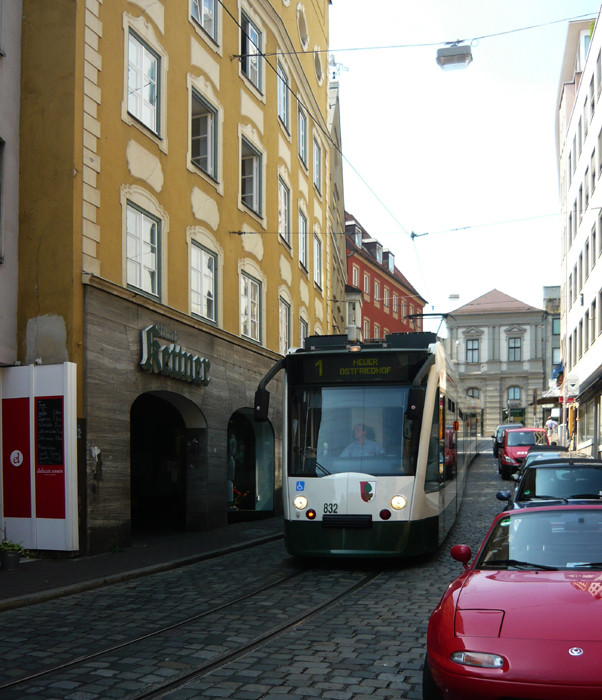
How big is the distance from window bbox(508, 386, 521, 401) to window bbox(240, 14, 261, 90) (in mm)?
65197

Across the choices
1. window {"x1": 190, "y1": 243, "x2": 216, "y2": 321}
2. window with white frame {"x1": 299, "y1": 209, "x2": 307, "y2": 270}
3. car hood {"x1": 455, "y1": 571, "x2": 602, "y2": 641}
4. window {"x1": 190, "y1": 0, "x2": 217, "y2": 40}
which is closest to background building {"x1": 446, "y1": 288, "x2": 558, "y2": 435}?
window with white frame {"x1": 299, "y1": 209, "x2": 307, "y2": 270}

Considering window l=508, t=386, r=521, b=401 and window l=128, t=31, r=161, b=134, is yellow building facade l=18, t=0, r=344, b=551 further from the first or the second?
window l=508, t=386, r=521, b=401

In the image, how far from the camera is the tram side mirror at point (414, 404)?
40.1 feet

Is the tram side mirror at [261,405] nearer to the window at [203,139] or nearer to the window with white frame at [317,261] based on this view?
the window at [203,139]

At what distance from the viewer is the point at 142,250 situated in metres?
16.0

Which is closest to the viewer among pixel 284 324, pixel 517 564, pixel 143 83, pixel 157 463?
pixel 517 564

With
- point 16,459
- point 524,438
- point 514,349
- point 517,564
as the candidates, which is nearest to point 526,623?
point 517,564

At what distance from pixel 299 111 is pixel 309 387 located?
59.0ft

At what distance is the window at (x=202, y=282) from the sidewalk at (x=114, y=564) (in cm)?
461

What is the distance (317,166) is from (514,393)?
5654cm

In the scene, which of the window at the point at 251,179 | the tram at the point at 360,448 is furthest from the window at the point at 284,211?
the tram at the point at 360,448

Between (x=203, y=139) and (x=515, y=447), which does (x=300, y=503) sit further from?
(x=515, y=447)

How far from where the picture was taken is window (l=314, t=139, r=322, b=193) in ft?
105

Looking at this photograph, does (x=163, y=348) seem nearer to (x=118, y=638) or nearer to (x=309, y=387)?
(x=309, y=387)
